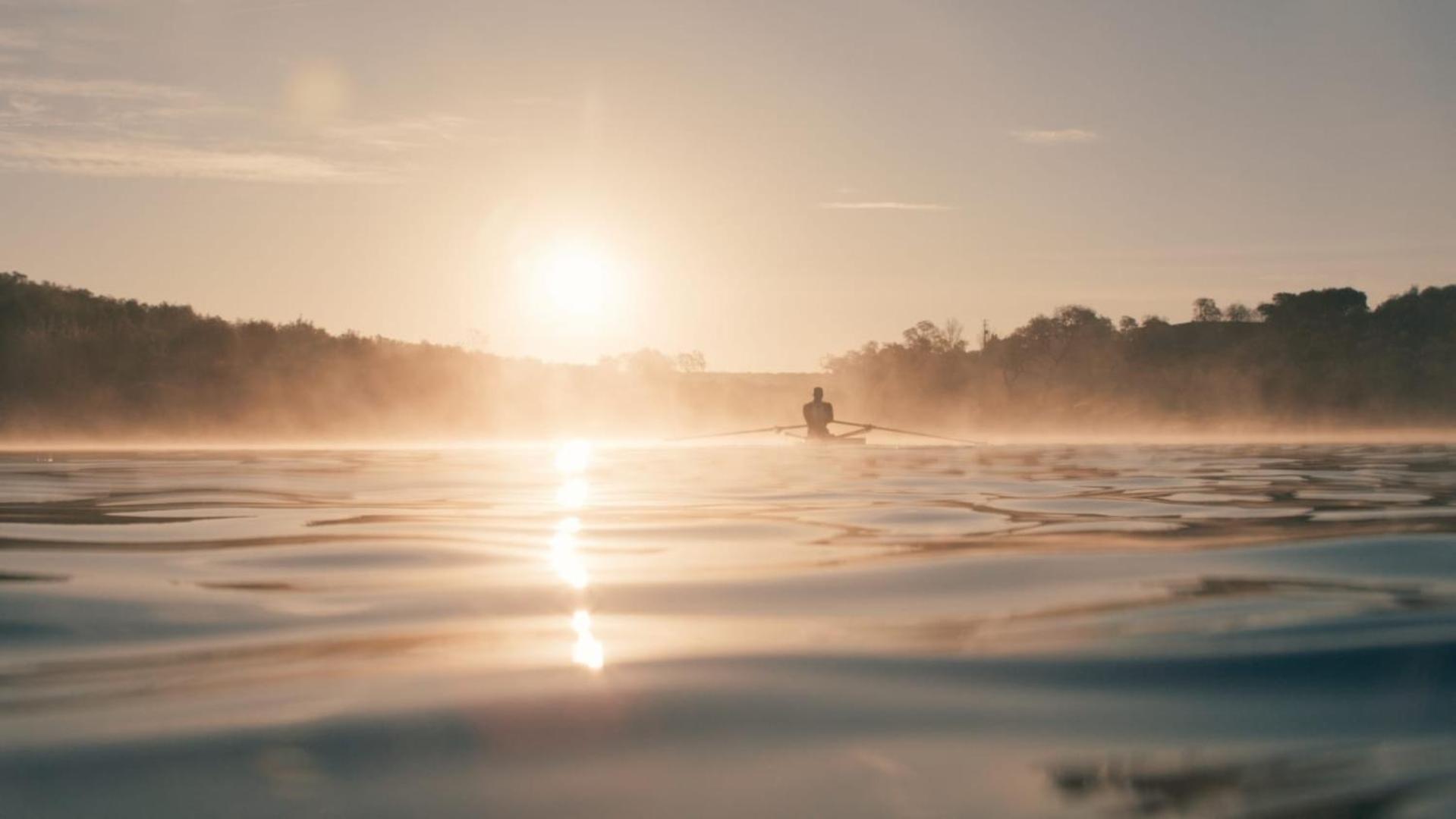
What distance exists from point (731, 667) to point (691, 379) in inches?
3145

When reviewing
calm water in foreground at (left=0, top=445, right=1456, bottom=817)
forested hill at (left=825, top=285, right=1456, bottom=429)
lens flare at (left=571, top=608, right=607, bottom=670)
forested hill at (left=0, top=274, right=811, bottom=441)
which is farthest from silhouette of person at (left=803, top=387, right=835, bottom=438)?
forested hill at (left=825, top=285, right=1456, bottom=429)

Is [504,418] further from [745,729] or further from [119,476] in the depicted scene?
[745,729]

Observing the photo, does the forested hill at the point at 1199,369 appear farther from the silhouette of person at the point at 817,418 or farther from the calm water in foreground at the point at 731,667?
the calm water in foreground at the point at 731,667

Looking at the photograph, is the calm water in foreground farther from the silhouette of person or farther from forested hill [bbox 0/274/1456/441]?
forested hill [bbox 0/274/1456/441]

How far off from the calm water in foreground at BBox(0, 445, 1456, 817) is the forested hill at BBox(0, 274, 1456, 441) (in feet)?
128

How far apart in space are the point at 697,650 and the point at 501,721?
0.98 metres

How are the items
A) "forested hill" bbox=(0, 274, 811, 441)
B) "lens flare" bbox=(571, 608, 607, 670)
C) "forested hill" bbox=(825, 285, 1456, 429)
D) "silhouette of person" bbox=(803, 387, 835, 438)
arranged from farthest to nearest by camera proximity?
"forested hill" bbox=(825, 285, 1456, 429) < "forested hill" bbox=(0, 274, 811, 441) < "silhouette of person" bbox=(803, 387, 835, 438) < "lens flare" bbox=(571, 608, 607, 670)

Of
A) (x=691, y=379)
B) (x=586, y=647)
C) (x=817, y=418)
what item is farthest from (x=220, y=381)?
(x=586, y=647)

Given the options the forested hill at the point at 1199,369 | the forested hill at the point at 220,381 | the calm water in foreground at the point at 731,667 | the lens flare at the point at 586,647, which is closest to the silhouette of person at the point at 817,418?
the forested hill at the point at 220,381

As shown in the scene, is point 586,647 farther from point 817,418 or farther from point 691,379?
point 691,379

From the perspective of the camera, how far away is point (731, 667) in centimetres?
321

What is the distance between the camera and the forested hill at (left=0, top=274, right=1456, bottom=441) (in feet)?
150

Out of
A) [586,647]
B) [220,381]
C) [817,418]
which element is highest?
[220,381]

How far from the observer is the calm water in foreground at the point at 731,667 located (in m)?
2.11
